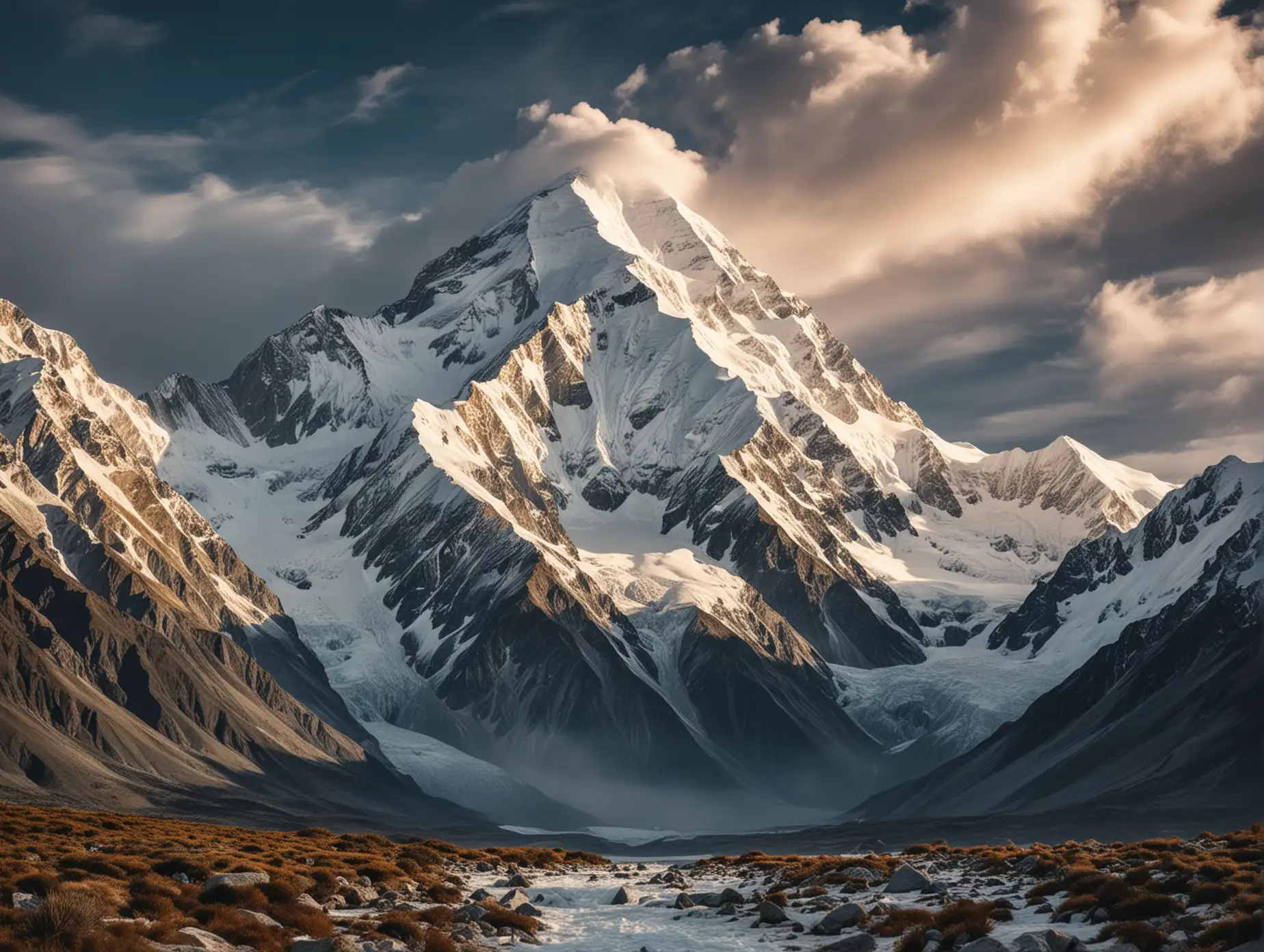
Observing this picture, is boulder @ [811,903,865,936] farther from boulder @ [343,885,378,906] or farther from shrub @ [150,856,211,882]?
shrub @ [150,856,211,882]

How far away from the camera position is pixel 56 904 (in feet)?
140

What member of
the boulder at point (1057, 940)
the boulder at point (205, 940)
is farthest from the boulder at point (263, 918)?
the boulder at point (1057, 940)

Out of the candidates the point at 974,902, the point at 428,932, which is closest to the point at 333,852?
the point at 428,932

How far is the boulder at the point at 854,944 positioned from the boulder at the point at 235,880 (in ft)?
66.0

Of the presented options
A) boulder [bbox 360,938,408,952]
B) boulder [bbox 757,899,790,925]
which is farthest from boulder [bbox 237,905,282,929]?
boulder [bbox 757,899,790,925]

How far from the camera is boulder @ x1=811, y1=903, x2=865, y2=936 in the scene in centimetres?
5575

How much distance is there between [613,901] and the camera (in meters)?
76.1

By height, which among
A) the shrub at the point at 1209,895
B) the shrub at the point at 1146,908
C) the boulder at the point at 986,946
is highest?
the shrub at the point at 1209,895

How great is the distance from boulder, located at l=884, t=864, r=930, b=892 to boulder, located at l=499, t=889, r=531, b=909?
607 inches

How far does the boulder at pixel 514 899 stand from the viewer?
224 feet

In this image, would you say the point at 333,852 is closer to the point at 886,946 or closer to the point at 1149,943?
the point at 886,946

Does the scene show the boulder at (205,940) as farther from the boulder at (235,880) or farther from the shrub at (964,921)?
the shrub at (964,921)

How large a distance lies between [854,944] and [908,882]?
14.6m

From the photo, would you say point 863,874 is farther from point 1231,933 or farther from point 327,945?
point 327,945
